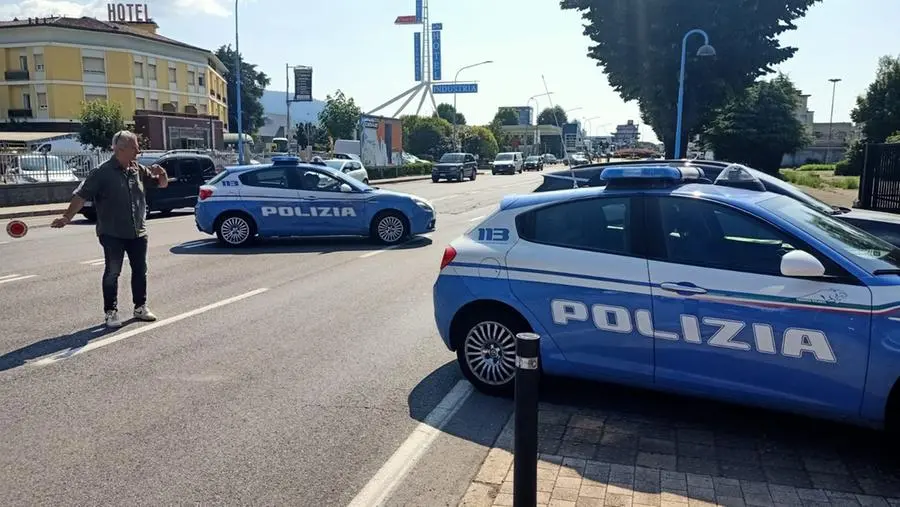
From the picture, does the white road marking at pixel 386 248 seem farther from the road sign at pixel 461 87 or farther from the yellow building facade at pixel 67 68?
the road sign at pixel 461 87

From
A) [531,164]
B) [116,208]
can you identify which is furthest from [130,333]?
[531,164]

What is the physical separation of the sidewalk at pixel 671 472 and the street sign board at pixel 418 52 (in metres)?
78.5

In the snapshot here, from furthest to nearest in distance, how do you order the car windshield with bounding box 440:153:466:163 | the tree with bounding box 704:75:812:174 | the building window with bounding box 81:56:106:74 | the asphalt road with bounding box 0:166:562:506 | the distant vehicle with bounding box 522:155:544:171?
1. the distant vehicle with bounding box 522:155:544:171
2. the building window with bounding box 81:56:106:74
3. the car windshield with bounding box 440:153:466:163
4. the tree with bounding box 704:75:812:174
5. the asphalt road with bounding box 0:166:562:506

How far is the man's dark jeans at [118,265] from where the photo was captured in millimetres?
7297

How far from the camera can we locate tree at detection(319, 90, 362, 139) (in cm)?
6366

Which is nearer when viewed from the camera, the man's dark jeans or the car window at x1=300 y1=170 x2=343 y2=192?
the man's dark jeans

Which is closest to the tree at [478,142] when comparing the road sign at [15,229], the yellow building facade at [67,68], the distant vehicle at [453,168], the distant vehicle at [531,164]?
the distant vehicle at [531,164]

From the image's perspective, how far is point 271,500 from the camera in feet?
12.6

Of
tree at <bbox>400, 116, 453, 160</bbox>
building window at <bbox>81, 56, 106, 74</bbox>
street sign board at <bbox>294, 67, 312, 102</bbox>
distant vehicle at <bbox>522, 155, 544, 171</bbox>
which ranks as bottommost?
distant vehicle at <bbox>522, 155, 544, 171</bbox>

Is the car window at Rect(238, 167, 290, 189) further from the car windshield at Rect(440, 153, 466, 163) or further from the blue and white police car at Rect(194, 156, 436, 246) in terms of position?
the car windshield at Rect(440, 153, 466, 163)

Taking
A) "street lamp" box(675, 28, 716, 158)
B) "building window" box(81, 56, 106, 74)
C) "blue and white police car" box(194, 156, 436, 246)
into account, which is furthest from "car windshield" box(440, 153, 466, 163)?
"building window" box(81, 56, 106, 74)

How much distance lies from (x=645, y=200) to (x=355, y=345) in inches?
124

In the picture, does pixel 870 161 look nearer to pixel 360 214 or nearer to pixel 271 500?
pixel 360 214

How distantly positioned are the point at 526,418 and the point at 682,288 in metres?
1.86
